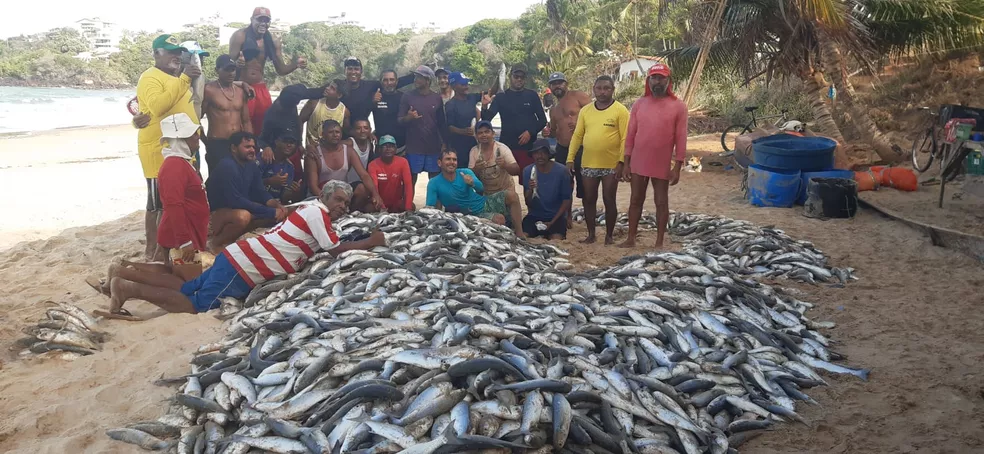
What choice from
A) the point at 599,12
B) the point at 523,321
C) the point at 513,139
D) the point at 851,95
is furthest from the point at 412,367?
the point at 599,12

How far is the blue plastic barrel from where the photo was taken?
11141 millimetres

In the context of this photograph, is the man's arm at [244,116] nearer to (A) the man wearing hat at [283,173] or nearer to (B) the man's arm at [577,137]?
(A) the man wearing hat at [283,173]

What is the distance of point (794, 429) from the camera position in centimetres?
432

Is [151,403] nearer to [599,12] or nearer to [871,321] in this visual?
[871,321]

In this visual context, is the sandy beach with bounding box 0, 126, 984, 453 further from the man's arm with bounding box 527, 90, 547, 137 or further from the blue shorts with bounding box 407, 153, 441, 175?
the blue shorts with bounding box 407, 153, 441, 175

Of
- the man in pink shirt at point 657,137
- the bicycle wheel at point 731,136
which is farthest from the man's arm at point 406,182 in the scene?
the bicycle wheel at point 731,136

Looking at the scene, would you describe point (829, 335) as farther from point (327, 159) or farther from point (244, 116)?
point (244, 116)

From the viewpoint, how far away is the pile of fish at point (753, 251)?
7.44 meters

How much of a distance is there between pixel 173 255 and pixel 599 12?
4185cm

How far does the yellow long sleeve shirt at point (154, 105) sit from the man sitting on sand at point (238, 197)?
66cm

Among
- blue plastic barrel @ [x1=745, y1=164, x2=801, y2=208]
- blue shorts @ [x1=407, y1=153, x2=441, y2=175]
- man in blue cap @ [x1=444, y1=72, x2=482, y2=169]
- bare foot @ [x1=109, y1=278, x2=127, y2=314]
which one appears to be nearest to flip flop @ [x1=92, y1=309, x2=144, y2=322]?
bare foot @ [x1=109, y1=278, x2=127, y2=314]

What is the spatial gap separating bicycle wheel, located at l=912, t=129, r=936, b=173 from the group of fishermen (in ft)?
25.1

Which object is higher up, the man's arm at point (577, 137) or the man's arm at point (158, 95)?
the man's arm at point (158, 95)

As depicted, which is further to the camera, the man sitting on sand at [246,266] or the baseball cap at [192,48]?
the baseball cap at [192,48]
